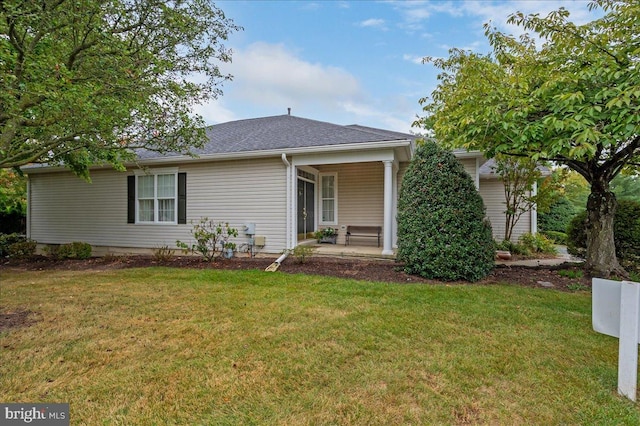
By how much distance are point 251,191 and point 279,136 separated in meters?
1.99

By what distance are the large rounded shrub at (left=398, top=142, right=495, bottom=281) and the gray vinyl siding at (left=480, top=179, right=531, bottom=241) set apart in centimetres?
638

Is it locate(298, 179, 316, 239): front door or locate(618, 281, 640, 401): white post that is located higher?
locate(298, 179, 316, 239): front door

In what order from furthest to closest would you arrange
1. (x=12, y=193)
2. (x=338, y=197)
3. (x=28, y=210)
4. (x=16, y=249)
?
(x=12, y=193)
(x=28, y=210)
(x=338, y=197)
(x=16, y=249)

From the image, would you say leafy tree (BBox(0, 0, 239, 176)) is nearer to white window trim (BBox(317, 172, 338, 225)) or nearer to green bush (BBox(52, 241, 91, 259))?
green bush (BBox(52, 241, 91, 259))

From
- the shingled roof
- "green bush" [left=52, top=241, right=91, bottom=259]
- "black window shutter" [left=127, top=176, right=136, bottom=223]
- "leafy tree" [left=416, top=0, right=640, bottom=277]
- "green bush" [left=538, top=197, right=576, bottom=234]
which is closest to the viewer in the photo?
"leafy tree" [left=416, top=0, right=640, bottom=277]

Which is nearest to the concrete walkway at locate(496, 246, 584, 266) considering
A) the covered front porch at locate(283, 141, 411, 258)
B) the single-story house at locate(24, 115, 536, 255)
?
the single-story house at locate(24, 115, 536, 255)

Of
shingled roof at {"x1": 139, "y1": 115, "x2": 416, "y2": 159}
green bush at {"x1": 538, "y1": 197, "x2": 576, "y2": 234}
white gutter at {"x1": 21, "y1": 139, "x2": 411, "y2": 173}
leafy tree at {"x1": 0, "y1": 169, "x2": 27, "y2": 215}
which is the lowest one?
green bush at {"x1": 538, "y1": 197, "x2": 576, "y2": 234}

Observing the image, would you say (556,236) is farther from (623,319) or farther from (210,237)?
(210,237)

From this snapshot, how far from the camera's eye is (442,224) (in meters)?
6.01

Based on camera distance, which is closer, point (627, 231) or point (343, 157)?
point (627, 231)

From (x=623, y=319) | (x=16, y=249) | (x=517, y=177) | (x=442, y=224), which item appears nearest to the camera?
(x=623, y=319)

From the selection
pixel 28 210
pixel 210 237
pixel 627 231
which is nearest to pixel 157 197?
pixel 210 237

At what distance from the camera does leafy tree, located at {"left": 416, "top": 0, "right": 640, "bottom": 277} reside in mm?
4055

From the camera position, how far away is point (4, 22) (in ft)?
13.8
